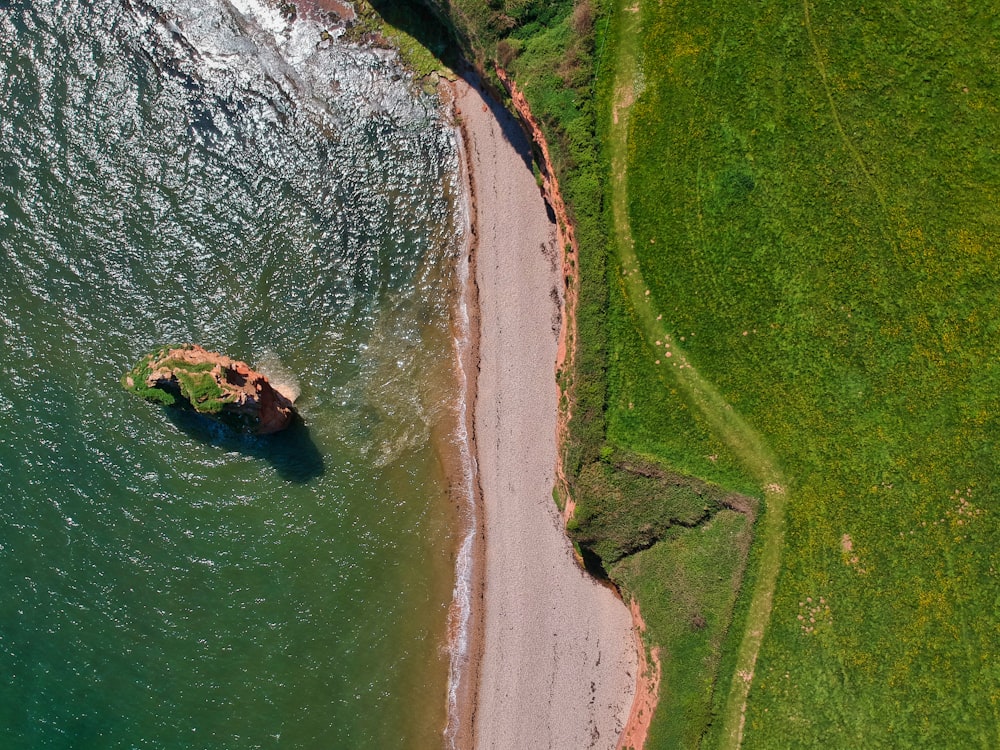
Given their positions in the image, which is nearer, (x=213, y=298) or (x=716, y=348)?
(x=716, y=348)

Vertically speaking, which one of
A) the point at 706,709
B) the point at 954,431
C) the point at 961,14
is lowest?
the point at 706,709

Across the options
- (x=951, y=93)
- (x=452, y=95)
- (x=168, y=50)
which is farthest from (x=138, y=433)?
(x=951, y=93)

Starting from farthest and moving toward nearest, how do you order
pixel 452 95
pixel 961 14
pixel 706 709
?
pixel 452 95 → pixel 706 709 → pixel 961 14

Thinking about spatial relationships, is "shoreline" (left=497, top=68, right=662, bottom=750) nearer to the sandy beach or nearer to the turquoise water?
the sandy beach

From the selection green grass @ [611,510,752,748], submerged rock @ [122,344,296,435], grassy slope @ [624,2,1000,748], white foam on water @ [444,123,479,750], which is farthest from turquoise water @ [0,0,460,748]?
grassy slope @ [624,2,1000,748]

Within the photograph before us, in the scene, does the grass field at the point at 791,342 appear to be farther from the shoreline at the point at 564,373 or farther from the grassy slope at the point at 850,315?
the shoreline at the point at 564,373

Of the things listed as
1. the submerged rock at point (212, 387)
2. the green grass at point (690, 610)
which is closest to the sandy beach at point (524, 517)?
the green grass at point (690, 610)

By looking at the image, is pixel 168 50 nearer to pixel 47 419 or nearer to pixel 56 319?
pixel 56 319
